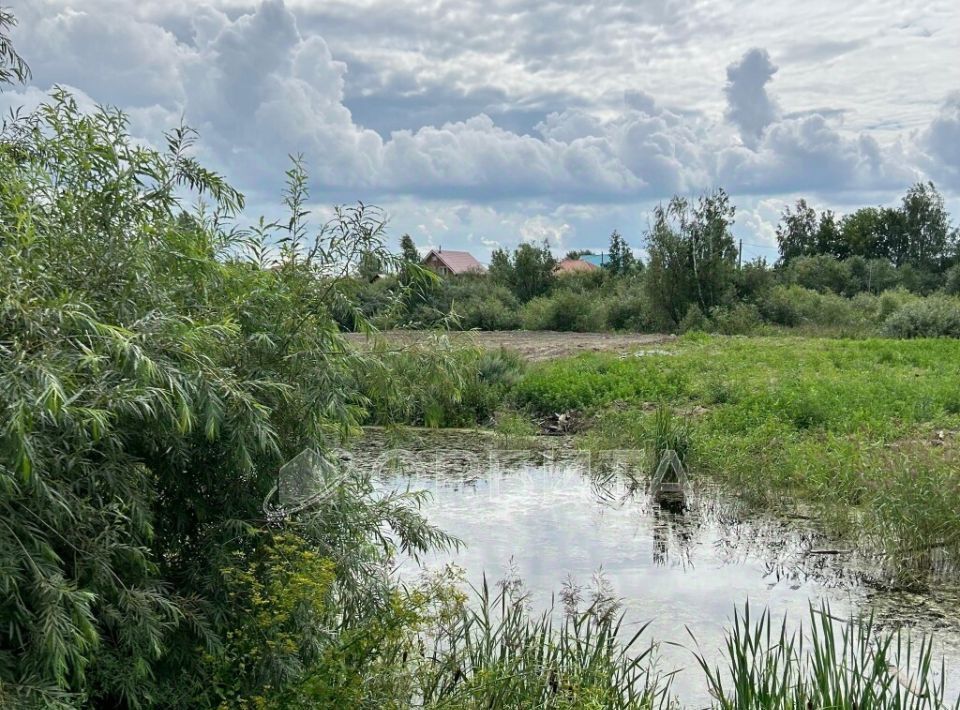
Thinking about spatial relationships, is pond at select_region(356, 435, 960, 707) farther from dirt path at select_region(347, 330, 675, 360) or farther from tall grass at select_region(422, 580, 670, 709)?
dirt path at select_region(347, 330, 675, 360)

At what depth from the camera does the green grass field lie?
23.9 ft

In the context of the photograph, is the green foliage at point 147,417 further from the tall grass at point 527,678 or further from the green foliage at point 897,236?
the green foliage at point 897,236

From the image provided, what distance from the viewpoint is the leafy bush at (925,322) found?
73.7ft

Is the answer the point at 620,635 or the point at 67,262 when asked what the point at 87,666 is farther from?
the point at 620,635

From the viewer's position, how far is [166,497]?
14.5ft

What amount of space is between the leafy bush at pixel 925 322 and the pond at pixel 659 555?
14815mm

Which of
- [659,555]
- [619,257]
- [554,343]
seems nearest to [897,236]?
[619,257]

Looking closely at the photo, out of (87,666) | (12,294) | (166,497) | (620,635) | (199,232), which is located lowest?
(620,635)

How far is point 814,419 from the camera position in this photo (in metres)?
11.6

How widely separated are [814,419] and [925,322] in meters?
13.2

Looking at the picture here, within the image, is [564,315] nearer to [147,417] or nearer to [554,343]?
[554,343]

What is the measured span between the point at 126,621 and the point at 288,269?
2.16 metres

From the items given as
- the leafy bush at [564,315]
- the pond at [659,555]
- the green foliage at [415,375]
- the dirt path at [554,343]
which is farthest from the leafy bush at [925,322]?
the green foliage at [415,375]

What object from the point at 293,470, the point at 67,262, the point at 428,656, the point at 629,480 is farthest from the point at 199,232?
the point at 629,480
